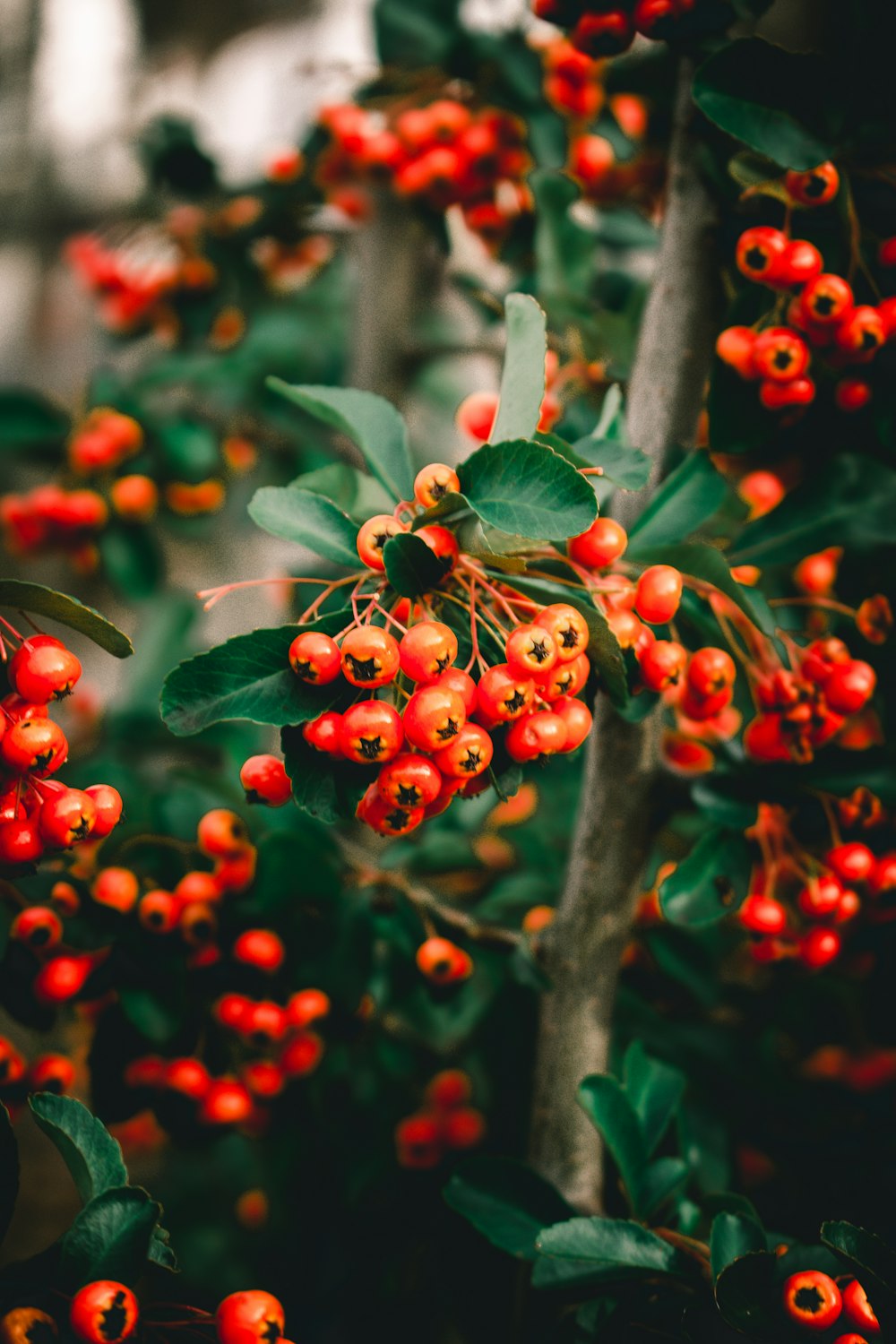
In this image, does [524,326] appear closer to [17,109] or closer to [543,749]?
[543,749]

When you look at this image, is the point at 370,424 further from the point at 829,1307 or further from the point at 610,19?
the point at 829,1307

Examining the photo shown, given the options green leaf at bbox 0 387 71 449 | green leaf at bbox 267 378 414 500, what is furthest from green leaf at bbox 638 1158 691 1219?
green leaf at bbox 0 387 71 449

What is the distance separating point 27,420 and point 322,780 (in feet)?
4.24

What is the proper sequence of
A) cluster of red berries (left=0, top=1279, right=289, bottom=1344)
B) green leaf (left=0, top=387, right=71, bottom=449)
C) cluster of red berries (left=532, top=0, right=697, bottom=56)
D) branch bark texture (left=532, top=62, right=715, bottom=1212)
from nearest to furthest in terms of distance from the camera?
1. cluster of red berries (left=0, top=1279, right=289, bottom=1344)
2. cluster of red berries (left=532, top=0, right=697, bottom=56)
3. branch bark texture (left=532, top=62, right=715, bottom=1212)
4. green leaf (left=0, top=387, right=71, bottom=449)

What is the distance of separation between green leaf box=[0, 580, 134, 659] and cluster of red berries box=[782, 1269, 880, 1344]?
0.69m

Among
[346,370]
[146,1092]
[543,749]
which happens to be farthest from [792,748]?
[346,370]

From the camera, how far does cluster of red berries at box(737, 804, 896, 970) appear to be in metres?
0.86

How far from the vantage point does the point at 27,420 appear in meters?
1.60


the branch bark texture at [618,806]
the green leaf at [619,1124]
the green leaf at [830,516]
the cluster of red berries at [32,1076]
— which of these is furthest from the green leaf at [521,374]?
the cluster of red berries at [32,1076]

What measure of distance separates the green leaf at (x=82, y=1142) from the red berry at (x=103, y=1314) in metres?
0.07

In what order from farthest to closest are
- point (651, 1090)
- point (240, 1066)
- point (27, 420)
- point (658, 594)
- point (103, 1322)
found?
point (27, 420) → point (240, 1066) → point (651, 1090) → point (658, 594) → point (103, 1322)

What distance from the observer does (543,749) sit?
2.12 feet

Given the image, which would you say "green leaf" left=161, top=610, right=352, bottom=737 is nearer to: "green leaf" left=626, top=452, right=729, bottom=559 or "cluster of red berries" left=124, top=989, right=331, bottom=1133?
"green leaf" left=626, top=452, right=729, bottom=559

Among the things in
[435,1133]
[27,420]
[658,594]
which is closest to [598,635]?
[658,594]
